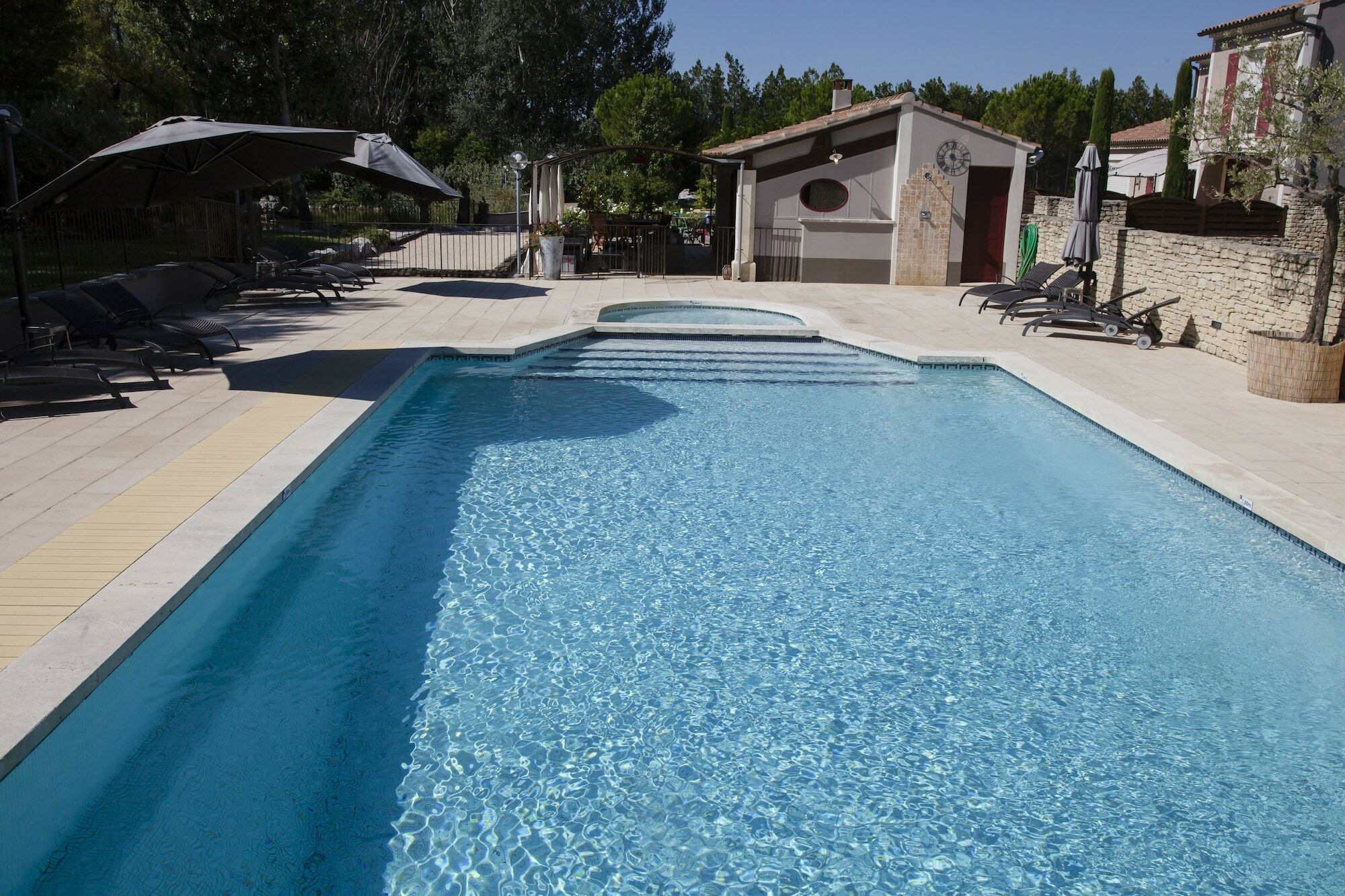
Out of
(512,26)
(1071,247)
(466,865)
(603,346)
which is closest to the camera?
(466,865)

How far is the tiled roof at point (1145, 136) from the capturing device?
144 ft

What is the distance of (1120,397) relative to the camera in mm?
10164

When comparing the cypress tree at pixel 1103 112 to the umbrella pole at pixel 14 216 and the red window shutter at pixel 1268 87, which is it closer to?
the red window shutter at pixel 1268 87

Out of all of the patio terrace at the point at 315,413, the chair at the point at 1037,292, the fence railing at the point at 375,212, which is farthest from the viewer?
the fence railing at the point at 375,212

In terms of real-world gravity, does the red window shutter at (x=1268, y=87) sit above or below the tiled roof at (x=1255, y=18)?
below

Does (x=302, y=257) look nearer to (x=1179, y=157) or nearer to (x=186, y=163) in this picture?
(x=186, y=163)

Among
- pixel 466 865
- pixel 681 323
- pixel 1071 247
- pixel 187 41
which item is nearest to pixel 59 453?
pixel 466 865

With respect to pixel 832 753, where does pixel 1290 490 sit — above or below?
above

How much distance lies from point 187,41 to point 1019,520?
29.5 m

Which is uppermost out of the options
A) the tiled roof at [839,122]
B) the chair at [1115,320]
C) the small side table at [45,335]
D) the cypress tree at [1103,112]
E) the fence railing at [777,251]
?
the cypress tree at [1103,112]

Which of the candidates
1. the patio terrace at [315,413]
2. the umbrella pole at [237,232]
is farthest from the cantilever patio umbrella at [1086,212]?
the umbrella pole at [237,232]

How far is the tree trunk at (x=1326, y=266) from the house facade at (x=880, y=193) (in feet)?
31.6

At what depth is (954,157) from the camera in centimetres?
1905

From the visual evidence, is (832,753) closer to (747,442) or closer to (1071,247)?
(747,442)
